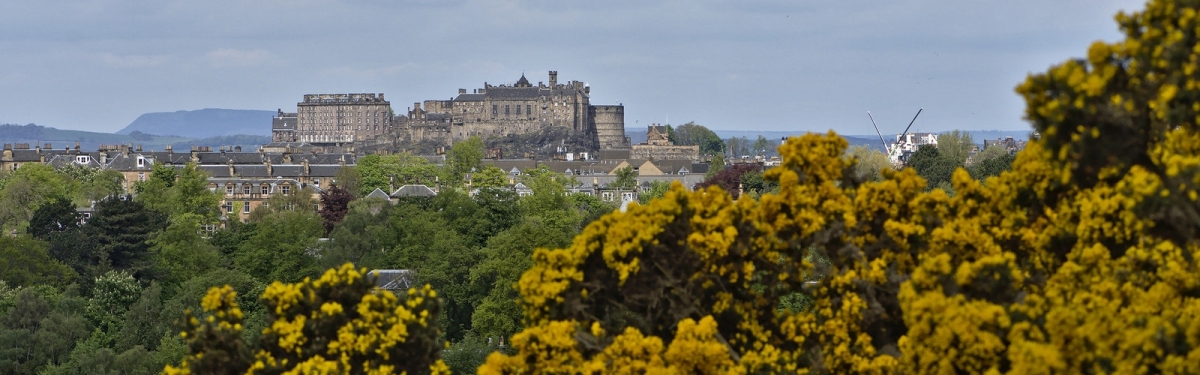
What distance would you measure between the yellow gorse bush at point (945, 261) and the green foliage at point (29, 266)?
44.5 m

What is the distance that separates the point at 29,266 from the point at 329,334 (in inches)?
1814

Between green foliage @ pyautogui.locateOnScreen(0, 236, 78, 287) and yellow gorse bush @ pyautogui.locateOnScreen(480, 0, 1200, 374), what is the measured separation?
44532 mm

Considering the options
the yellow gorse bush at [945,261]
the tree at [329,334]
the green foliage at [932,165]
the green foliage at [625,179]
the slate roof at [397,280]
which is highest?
the yellow gorse bush at [945,261]

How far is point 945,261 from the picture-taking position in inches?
637

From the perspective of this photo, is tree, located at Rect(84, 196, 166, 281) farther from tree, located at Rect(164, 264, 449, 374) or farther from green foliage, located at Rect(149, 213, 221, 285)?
tree, located at Rect(164, 264, 449, 374)

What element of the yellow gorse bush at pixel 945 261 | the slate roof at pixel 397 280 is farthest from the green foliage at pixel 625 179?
the yellow gorse bush at pixel 945 261

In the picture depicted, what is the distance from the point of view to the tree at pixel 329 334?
62.2 feet

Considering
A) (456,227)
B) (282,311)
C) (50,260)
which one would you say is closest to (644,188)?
(456,227)

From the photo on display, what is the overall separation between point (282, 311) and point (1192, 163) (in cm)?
974

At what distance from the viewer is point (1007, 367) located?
15.5 metres

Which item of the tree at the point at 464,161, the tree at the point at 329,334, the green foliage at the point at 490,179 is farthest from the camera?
the tree at the point at 464,161

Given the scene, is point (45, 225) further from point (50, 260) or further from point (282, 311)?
point (282, 311)

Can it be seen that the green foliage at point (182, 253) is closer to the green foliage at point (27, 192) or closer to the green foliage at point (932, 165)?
the green foliage at point (27, 192)

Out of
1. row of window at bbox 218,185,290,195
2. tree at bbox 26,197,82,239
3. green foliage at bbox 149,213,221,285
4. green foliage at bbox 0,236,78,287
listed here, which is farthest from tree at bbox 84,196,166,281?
row of window at bbox 218,185,290,195
